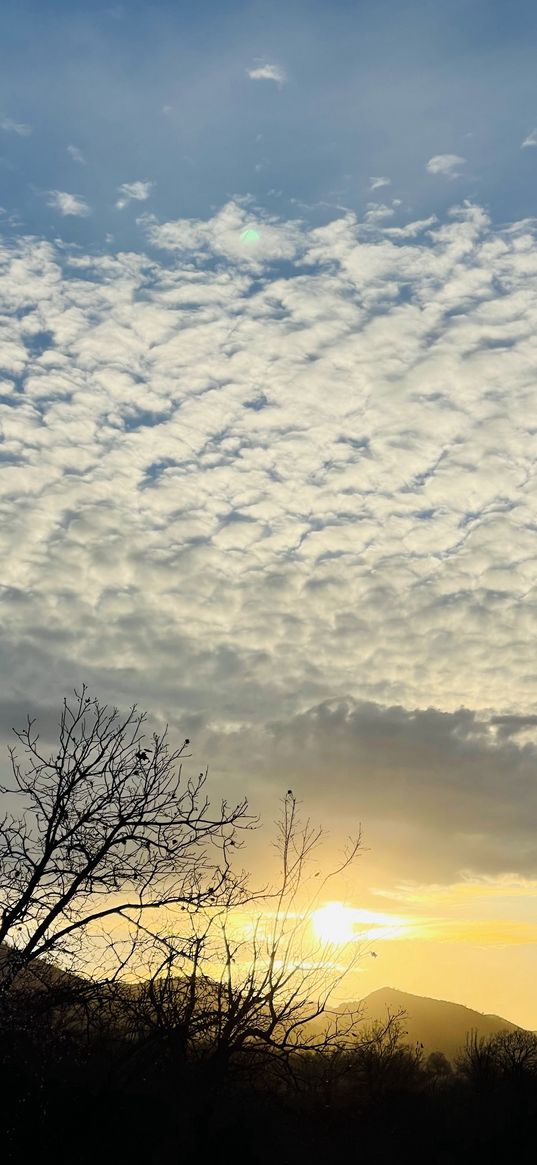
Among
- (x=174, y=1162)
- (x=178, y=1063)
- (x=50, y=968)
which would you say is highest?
(x=50, y=968)

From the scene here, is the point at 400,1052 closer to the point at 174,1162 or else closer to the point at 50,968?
the point at 174,1162

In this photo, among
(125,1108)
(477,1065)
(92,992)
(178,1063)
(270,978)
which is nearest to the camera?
(92,992)

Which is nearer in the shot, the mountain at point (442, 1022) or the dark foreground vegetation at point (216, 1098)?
the dark foreground vegetation at point (216, 1098)

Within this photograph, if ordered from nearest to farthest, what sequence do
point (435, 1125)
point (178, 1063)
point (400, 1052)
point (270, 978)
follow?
point (178, 1063) < point (270, 978) < point (435, 1125) < point (400, 1052)

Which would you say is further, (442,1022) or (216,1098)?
(442,1022)

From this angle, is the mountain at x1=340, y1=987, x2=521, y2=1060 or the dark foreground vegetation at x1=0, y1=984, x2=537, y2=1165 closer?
the dark foreground vegetation at x1=0, y1=984, x2=537, y2=1165

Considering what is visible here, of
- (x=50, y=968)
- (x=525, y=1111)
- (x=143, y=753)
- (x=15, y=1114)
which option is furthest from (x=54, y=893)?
(x=525, y=1111)

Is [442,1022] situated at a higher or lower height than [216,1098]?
higher

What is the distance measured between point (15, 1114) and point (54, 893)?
5.47 m

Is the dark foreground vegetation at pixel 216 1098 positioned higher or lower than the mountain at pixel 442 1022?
lower

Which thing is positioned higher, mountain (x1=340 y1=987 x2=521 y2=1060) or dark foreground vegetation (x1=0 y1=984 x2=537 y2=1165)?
mountain (x1=340 y1=987 x2=521 y2=1060)

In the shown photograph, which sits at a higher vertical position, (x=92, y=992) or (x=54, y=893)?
(x=54, y=893)

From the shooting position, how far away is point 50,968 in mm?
15430

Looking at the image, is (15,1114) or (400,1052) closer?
(15,1114)
